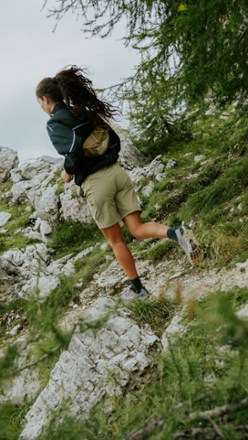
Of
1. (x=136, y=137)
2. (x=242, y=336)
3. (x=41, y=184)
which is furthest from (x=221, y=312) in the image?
(x=41, y=184)

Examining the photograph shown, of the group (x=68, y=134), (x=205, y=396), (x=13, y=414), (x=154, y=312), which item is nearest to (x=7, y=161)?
(x=68, y=134)

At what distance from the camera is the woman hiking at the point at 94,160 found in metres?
4.92

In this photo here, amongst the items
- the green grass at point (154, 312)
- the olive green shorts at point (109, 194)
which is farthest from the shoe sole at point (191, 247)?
the green grass at point (154, 312)

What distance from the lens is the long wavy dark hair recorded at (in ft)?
16.2

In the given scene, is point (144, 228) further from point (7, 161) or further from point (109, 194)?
point (7, 161)

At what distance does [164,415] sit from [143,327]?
8.36 feet

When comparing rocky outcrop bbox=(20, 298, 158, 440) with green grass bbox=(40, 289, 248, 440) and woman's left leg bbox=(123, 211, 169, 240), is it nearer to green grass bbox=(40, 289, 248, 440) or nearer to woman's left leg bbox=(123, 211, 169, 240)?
woman's left leg bbox=(123, 211, 169, 240)

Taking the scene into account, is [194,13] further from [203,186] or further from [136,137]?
[136,137]

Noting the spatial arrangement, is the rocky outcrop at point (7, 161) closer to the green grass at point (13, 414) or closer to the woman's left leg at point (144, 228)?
Answer: the woman's left leg at point (144, 228)

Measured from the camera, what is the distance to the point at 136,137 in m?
12.5

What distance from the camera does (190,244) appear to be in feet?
18.1

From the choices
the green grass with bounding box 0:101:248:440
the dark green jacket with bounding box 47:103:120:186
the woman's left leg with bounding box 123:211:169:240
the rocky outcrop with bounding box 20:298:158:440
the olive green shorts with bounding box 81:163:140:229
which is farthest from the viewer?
the woman's left leg with bounding box 123:211:169:240

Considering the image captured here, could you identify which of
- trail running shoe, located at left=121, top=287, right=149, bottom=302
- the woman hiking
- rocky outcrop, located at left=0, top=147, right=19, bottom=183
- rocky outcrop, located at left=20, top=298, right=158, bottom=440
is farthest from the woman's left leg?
rocky outcrop, located at left=0, top=147, right=19, bottom=183

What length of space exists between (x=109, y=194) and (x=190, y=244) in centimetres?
109
